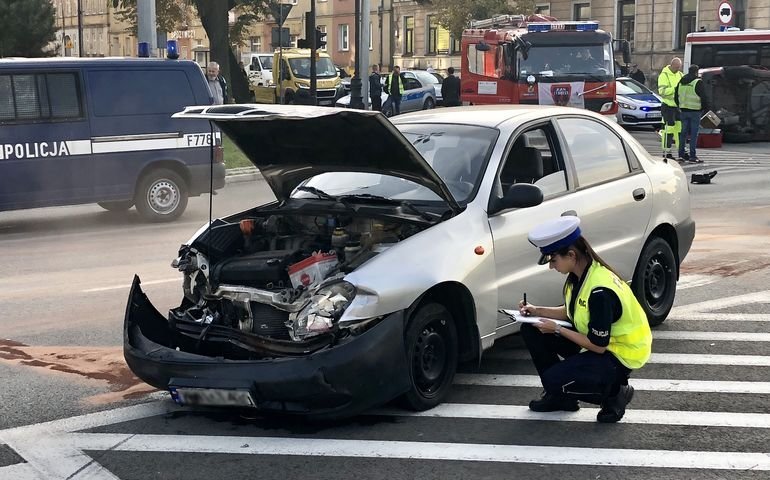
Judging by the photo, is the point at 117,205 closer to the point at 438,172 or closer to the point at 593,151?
the point at 593,151

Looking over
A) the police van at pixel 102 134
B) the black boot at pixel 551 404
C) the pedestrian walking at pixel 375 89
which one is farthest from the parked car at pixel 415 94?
the black boot at pixel 551 404

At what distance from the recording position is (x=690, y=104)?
68.5ft

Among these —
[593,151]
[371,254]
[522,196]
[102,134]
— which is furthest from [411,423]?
[102,134]

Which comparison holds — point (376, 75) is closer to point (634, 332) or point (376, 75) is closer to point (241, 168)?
point (241, 168)

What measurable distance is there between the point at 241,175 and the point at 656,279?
12.5 meters

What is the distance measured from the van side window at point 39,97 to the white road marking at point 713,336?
8.04 meters

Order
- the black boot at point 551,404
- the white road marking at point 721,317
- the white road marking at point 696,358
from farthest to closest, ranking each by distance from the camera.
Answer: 1. the white road marking at point 721,317
2. the white road marking at point 696,358
3. the black boot at point 551,404

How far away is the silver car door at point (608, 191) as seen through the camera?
688cm

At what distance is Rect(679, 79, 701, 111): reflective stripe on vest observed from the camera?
20.6 metres

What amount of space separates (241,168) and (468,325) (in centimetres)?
1429

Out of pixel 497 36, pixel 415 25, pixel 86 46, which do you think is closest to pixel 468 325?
pixel 497 36

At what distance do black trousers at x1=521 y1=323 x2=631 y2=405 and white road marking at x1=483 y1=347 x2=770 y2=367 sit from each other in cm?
130

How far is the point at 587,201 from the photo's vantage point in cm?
683

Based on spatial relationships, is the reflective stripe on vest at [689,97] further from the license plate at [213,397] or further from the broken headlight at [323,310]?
the license plate at [213,397]
